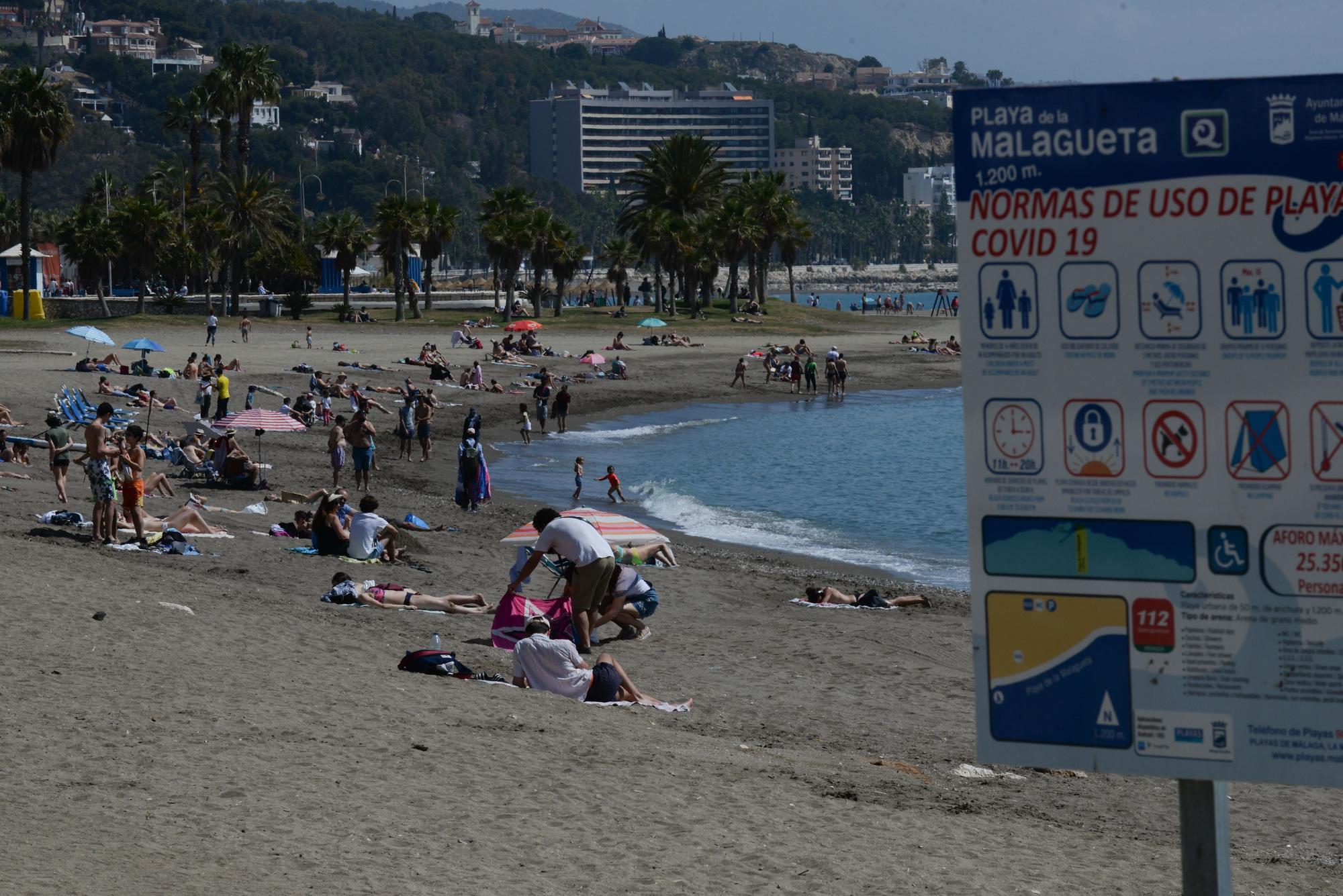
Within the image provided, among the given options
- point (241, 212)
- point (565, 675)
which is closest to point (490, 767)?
point (565, 675)

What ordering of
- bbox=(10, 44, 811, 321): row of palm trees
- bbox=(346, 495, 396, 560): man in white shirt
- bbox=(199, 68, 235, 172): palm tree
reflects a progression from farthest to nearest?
bbox=(199, 68, 235, 172): palm tree
bbox=(10, 44, 811, 321): row of palm trees
bbox=(346, 495, 396, 560): man in white shirt

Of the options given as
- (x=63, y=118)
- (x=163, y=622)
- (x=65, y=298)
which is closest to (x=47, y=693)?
(x=163, y=622)

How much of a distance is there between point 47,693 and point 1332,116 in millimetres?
7799

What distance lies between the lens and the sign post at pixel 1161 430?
3.11 metres

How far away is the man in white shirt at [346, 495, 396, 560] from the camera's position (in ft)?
52.2

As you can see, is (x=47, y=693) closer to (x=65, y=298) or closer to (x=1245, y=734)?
(x=1245, y=734)

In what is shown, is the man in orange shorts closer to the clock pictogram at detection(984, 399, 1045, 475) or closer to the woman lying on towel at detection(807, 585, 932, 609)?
the woman lying on towel at detection(807, 585, 932, 609)

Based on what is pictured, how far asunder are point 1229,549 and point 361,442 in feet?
69.2

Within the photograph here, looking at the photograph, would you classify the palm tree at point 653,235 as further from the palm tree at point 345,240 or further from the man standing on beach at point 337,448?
the man standing on beach at point 337,448

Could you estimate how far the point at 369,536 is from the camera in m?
15.9

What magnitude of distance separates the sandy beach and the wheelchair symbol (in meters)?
1.38

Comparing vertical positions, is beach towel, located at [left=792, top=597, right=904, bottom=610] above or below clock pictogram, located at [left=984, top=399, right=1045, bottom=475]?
below

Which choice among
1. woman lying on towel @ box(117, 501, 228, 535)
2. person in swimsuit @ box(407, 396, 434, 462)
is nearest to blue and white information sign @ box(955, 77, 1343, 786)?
woman lying on towel @ box(117, 501, 228, 535)

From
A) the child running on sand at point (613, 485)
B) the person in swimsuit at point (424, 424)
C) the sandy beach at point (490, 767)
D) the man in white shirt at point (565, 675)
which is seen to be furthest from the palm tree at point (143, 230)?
the man in white shirt at point (565, 675)
